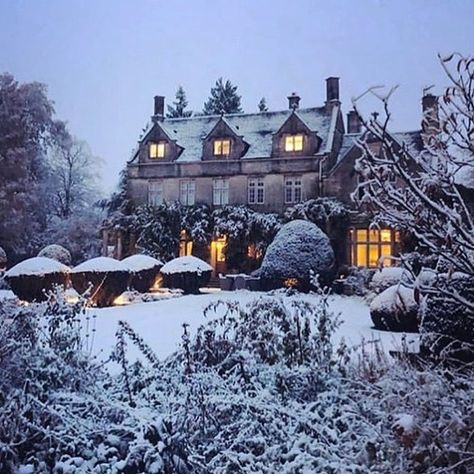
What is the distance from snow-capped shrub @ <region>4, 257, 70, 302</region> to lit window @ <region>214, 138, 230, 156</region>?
727 centimetres

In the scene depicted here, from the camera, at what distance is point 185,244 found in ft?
41.4

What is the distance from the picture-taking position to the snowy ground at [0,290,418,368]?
342 cm

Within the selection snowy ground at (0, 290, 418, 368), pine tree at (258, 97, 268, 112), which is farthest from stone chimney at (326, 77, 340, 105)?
snowy ground at (0, 290, 418, 368)

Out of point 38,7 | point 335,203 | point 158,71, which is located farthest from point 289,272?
point 38,7

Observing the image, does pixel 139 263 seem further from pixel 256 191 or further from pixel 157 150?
pixel 157 150

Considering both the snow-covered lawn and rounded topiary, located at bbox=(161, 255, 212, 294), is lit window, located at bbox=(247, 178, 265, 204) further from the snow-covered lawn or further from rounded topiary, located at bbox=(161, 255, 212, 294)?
the snow-covered lawn

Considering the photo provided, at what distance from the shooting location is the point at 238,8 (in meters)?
3.41

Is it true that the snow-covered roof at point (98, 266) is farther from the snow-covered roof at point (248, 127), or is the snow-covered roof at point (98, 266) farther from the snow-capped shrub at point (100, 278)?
the snow-covered roof at point (248, 127)

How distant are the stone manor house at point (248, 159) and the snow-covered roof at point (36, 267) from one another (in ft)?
19.8

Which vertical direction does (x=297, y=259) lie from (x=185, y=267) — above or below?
above

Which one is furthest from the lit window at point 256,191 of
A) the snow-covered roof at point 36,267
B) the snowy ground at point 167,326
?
the snow-covered roof at point 36,267

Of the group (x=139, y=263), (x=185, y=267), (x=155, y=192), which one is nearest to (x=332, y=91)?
(x=155, y=192)

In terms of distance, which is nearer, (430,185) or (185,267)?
(430,185)

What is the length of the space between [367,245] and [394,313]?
6442mm
